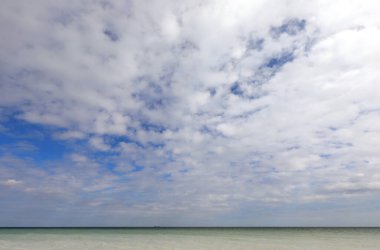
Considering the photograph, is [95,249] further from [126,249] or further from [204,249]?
[204,249]

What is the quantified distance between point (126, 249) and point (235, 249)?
10336 mm

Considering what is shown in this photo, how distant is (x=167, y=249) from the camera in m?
29.1

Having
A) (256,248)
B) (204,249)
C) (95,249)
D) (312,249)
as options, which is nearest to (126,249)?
(95,249)

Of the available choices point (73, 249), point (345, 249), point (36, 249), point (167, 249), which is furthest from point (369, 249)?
point (36, 249)

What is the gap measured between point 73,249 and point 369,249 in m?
27.8

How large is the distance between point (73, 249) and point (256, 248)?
680 inches

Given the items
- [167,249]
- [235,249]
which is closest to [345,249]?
[235,249]

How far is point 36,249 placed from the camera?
28672mm

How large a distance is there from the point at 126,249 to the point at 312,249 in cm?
1764

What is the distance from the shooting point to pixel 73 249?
28484mm

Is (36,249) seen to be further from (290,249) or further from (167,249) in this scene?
(290,249)

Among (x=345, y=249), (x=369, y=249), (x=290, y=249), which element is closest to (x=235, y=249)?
(x=290, y=249)

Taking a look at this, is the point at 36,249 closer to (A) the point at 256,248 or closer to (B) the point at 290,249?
(A) the point at 256,248

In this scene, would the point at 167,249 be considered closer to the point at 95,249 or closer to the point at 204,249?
the point at 204,249
